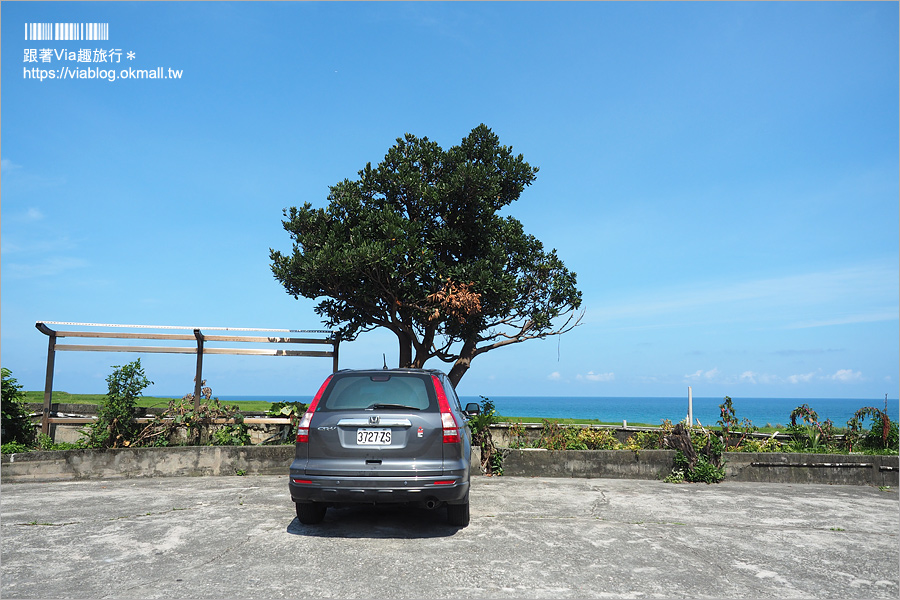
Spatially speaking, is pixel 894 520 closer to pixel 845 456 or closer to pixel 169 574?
pixel 845 456

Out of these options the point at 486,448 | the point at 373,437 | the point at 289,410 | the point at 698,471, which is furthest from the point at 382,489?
the point at 698,471

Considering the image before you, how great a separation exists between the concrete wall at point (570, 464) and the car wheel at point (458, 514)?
403cm

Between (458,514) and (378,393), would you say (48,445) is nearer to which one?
(378,393)

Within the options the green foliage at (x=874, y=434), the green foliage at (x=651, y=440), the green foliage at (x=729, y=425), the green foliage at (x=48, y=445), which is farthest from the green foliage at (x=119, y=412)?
the green foliage at (x=874, y=434)

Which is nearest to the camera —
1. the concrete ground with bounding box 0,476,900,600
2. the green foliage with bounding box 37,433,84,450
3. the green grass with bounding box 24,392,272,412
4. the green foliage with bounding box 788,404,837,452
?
the concrete ground with bounding box 0,476,900,600

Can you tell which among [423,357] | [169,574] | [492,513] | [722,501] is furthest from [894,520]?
[423,357]

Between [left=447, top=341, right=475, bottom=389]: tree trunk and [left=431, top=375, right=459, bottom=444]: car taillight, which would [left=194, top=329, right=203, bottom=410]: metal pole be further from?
[left=431, top=375, right=459, bottom=444]: car taillight

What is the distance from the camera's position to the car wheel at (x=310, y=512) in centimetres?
621

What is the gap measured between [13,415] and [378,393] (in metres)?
8.21

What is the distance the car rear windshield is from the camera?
19.7 feet

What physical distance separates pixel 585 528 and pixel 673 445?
4.54 m

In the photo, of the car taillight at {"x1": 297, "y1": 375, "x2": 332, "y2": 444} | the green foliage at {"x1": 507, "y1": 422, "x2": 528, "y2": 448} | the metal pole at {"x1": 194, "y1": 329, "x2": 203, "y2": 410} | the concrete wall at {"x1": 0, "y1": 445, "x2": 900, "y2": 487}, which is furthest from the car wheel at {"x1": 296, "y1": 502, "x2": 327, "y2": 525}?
the green foliage at {"x1": 507, "y1": 422, "x2": 528, "y2": 448}

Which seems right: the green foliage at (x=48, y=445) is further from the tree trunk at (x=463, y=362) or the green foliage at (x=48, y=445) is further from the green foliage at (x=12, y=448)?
the tree trunk at (x=463, y=362)

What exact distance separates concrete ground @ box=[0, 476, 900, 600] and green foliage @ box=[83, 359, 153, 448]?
1.54m
